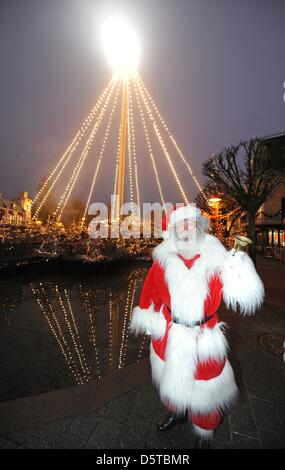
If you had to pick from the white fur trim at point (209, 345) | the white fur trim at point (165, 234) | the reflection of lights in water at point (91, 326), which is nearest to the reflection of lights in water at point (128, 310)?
the reflection of lights in water at point (91, 326)

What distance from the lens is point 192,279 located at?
222 cm

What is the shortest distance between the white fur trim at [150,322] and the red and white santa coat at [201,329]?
0.16ft

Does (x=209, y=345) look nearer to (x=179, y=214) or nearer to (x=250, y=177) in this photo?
(x=179, y=214)

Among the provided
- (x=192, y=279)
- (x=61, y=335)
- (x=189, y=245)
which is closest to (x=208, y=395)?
(x=192, y=279)

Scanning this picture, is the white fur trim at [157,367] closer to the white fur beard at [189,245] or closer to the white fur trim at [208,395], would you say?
the white fur trim at [208,395]

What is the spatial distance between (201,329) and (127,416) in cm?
137

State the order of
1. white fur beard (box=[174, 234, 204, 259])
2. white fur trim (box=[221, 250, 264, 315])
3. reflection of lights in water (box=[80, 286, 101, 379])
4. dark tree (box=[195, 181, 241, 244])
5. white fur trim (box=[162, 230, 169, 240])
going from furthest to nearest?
dark tree (box=[195, 181, 241, 244]) → reflection of lights in water (box=[80, 286, 101, 379]) → white fur trim (box=[162, 230, 169, 240]) → white fur beard (box=[174, 234, 204, 259]) → white fur trim (box=[221, 250, 264, 315])

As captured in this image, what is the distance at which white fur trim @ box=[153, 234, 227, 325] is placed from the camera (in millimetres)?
2182

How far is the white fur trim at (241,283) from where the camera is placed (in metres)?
2.13

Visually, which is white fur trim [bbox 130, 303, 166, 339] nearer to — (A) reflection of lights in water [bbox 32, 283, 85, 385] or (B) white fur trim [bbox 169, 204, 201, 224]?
(B) white fur trim [bbox 169, 204, 201, 224]

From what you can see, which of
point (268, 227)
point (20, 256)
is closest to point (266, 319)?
point (20, 256)

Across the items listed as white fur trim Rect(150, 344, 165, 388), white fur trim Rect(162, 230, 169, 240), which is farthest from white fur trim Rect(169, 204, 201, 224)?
white fur trim Rect(150, 344, 165, 388)
